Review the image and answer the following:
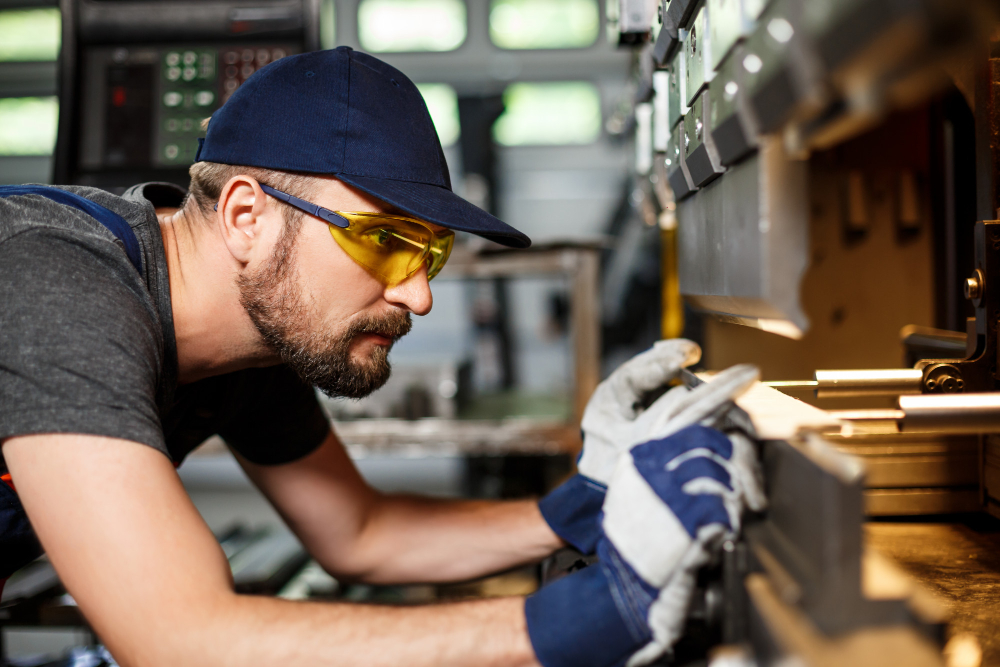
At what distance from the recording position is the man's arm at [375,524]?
119cm

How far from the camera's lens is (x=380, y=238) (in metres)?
0.96

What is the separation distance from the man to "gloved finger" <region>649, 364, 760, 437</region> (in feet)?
0.08

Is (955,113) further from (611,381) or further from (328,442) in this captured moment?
(328,442)

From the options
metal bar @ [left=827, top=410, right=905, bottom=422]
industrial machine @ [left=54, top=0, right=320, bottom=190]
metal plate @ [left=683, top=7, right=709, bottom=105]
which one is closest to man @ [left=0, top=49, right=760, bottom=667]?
metal bar @ [left=827, top=410, right=905, bottom=422]

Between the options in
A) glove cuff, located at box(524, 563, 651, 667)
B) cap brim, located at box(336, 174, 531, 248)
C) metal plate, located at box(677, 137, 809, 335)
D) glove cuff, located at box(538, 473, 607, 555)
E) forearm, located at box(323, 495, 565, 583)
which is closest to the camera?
metal plate, located at box(677, 137, 809, 335)

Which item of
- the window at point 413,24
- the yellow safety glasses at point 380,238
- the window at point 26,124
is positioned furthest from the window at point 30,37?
the yellow safety glasses at point 380,238

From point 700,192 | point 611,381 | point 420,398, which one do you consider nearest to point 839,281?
point 611,381

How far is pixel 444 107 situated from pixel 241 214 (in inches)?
76.4

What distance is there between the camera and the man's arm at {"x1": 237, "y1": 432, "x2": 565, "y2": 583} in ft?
3.90

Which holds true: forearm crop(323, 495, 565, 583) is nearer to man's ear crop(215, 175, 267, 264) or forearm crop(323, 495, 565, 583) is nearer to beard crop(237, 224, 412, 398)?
beard crop(237, 224, 412, 398)

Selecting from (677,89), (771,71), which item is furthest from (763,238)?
(677,89)

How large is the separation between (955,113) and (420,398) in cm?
136

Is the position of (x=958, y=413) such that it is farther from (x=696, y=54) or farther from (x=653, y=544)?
(x=696, y=54)

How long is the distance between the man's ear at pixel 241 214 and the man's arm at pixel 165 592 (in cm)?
38
